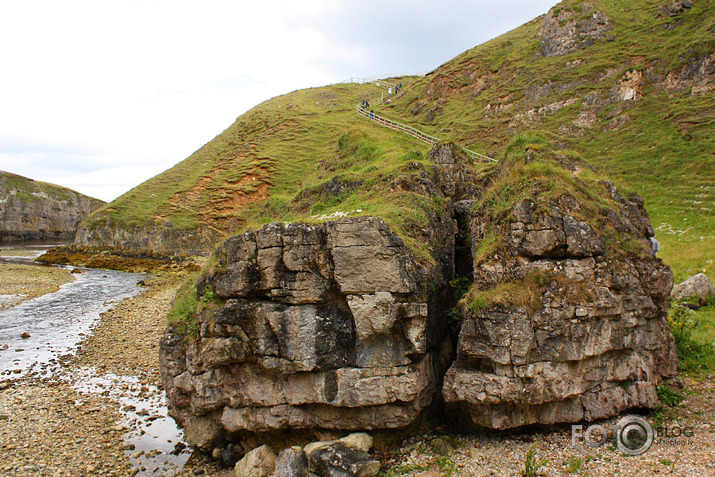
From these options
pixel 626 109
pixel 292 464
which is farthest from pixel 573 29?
pixel 292 464

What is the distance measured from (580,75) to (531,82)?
5.52m

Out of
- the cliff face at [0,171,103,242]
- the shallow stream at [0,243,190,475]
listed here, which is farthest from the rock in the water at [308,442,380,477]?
the cliff face at [0,171,103,242]

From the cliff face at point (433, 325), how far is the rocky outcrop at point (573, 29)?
4956cm

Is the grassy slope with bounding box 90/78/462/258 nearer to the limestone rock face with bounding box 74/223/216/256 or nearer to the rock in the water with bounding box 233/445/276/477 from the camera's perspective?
the limestone rock face with bounding box 74/223/216/256

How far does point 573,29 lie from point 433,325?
187ft

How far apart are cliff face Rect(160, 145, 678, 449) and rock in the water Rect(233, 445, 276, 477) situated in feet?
2.65

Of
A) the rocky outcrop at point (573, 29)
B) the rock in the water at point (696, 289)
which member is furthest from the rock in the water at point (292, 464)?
the rocky outcrop at point (573, 29)

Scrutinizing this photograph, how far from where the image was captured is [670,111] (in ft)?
132

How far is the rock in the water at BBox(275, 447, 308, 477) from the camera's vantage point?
12.1 meters

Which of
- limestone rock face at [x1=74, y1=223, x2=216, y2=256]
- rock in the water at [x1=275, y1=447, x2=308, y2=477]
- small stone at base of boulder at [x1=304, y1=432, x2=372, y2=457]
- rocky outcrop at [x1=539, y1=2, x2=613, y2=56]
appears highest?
rocky outcrop at [x1=539, y1=2, x2=613, y2=56]

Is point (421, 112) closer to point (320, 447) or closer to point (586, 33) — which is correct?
point (586, 33)

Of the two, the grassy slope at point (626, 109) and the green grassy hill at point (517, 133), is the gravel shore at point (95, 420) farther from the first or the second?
the grassy slope at point (626, 109)

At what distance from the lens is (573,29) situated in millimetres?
54719

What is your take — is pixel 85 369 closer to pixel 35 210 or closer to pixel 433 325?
pixel 433 325
